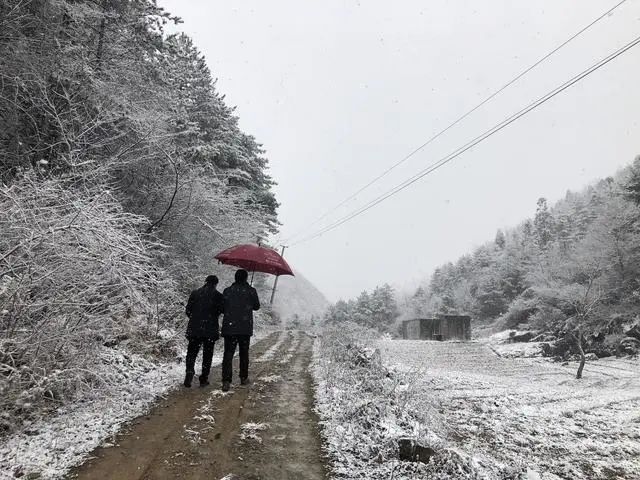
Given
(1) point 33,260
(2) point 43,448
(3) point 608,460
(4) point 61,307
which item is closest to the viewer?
(2) point 43,448

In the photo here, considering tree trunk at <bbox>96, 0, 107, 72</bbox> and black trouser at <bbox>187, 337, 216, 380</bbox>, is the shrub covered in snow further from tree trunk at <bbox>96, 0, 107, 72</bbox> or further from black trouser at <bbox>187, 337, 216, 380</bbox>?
tree trunk at <bbox>96, 0, 107, 72</bbox>

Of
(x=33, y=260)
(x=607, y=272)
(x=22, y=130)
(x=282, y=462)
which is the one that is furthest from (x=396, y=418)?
(x=607, y=272)

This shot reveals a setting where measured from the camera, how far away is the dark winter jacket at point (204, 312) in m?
7.47

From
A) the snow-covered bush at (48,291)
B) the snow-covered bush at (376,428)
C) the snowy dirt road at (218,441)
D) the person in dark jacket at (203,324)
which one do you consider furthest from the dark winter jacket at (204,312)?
the snow-covered bush at (376,428)

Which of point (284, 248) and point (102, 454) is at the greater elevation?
point (284, 248)

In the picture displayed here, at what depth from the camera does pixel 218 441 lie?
4.82 m

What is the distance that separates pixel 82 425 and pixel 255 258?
4022 mm

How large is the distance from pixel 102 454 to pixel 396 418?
3812mm

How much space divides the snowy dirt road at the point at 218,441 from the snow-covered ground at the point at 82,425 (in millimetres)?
186

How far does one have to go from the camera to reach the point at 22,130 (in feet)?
32.9

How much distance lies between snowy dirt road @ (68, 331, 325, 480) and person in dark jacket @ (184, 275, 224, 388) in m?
0.37

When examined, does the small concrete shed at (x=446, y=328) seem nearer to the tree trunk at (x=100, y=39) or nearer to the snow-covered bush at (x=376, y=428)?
the snow-covered bush at (x=376, y=428)

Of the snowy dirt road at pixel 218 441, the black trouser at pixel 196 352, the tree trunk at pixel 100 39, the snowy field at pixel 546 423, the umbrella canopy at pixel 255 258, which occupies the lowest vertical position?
the snowy field at pixel 546 423

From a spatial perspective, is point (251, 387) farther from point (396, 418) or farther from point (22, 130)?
point (22, 130)
